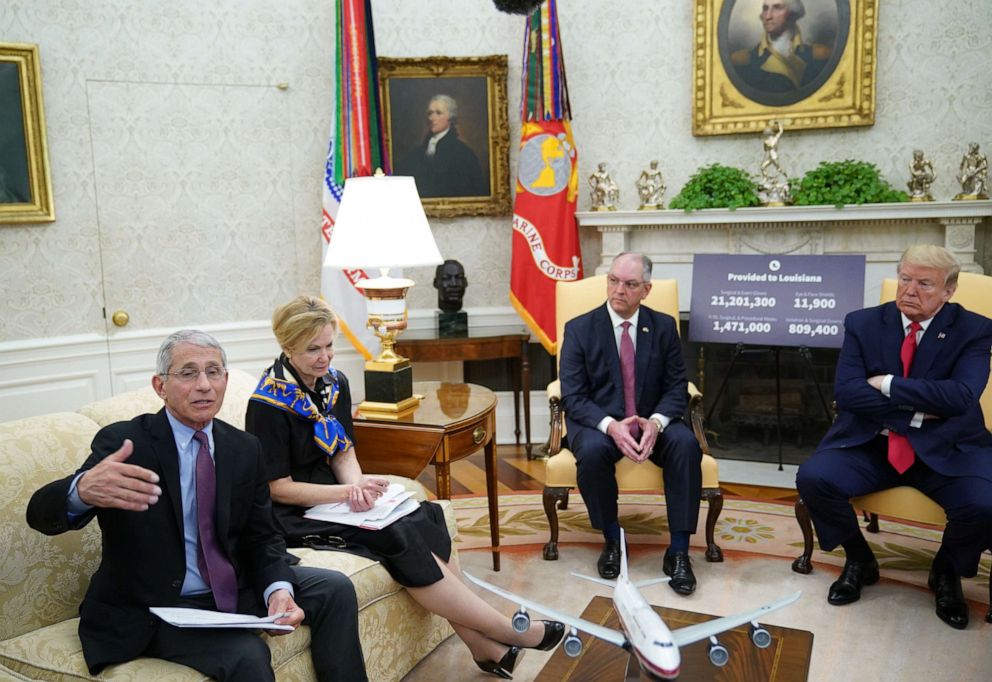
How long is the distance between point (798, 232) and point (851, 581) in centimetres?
250

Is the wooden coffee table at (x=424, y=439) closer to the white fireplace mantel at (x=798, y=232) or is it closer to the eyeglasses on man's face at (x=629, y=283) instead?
the eyeglasses on man's face at (x=629, y=283)

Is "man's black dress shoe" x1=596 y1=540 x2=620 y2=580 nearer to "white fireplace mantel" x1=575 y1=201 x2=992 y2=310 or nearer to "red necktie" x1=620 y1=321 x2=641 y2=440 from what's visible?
"red necktie" x1=620 y1=321 x2=641 y2=440

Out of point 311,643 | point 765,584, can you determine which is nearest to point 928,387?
point 765,584

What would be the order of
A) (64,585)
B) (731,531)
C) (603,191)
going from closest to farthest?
1. (64,585)
2. (731,531)
3. (603,191)

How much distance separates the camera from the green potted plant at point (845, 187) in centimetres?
500

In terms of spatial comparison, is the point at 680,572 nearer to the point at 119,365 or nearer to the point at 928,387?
the point at 928,387

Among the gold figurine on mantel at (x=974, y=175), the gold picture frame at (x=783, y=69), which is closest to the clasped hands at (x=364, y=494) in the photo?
the gold picture frame at (x=783, y=69)

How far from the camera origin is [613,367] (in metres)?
4.02

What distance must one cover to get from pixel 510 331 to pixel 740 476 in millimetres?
1775

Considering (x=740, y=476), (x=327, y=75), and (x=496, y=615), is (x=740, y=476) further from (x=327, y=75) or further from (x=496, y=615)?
(x=327, y=75)

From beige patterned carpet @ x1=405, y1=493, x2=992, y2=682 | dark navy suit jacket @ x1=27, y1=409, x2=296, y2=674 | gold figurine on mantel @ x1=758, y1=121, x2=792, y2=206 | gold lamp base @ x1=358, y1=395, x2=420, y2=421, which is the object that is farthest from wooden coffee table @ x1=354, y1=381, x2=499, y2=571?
gold figurine on mantel @ x1=758, y1=121, x2=792, y2=206

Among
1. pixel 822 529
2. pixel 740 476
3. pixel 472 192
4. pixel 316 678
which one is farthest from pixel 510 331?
pixel 316 678

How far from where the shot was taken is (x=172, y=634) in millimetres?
2146

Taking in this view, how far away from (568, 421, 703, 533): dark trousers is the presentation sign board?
5.22 feet
